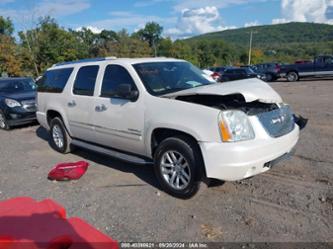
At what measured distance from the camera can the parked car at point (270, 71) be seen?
2616cm

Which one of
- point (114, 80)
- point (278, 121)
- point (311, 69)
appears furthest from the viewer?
point (311, 69)

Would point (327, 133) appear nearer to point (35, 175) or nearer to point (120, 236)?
point (120, 236)

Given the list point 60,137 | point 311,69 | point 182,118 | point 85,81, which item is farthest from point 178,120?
point 311,69

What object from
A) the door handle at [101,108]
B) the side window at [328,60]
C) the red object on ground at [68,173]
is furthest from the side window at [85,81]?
the side window at [328,60]

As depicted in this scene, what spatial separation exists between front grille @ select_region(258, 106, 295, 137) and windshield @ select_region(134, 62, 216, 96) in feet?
4.26

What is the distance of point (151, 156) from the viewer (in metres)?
4.60

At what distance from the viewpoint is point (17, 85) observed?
1082cm

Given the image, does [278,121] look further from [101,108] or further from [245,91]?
[101,108]

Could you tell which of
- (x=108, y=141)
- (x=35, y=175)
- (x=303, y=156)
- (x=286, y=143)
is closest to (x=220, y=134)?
(x=286, y=143)

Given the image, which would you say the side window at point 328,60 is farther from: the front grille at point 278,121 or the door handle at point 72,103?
the door handle at point 72,103

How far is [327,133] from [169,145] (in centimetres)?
441

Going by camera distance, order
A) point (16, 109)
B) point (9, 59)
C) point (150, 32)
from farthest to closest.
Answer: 1. point (150, 32)
2. point (9, 59)
3. point (16, 109)

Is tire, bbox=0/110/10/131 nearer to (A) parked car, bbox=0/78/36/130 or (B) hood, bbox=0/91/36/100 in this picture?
(A) parked car, bbox=0/78/36/130

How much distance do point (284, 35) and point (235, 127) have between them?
409 ft
